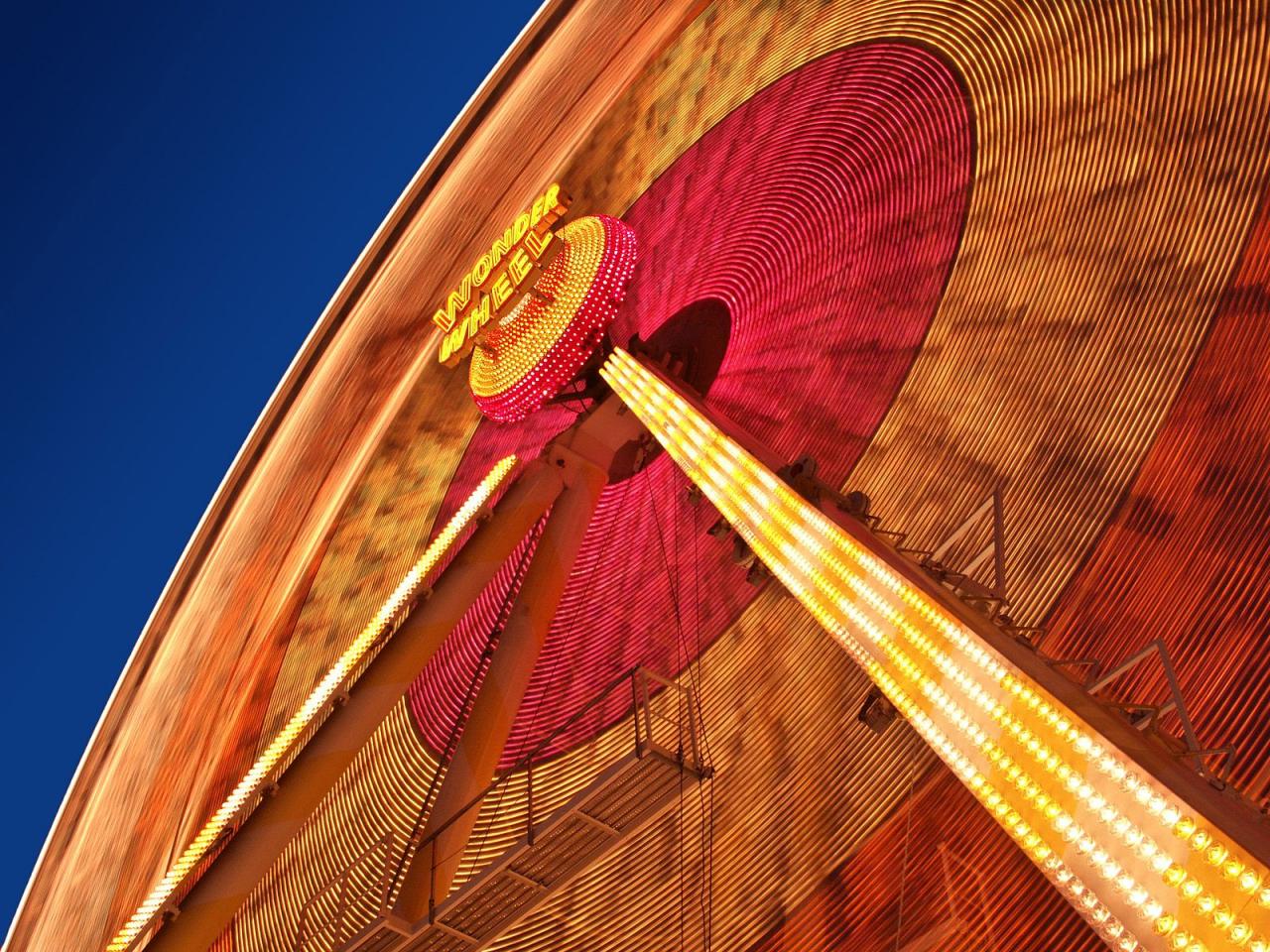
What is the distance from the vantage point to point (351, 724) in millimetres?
10227

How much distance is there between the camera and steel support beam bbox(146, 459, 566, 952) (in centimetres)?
895

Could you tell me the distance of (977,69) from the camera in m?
10.9

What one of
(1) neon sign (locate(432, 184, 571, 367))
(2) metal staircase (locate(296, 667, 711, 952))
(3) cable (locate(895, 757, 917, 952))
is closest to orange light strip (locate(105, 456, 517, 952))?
(2) metal staircase (locate(296, 667, 711, 952))

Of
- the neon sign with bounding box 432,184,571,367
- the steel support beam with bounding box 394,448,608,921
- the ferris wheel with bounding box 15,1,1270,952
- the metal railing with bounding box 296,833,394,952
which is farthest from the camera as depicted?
the neon sign with bounding box 432,184,571,367

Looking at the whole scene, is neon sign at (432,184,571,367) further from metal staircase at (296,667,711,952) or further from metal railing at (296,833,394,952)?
metal staircase at (296,667,711,952)

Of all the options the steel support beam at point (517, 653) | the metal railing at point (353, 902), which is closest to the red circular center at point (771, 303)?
the steel support beam at point (517, 653)

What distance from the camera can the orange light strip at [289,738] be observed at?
945cm

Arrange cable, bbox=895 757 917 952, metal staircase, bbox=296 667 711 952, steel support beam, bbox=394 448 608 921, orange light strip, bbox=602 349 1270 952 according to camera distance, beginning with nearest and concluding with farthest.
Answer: orange light strip, bbox=602 349 1270 952, cable, bbox=895 757 917 952, metal staircase, bbox=296 667 711 952, steel support beam, bbox=394 448 608 921

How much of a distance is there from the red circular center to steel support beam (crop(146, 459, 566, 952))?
1.63 m

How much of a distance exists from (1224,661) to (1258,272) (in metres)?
2.59

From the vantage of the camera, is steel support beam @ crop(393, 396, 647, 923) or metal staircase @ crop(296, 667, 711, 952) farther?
steel support beam @ crop(393, 396, 647, 923)

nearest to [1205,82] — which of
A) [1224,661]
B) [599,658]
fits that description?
[1224,661]

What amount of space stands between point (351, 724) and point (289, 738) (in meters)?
0.53

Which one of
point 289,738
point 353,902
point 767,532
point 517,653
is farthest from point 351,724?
point 767,532
